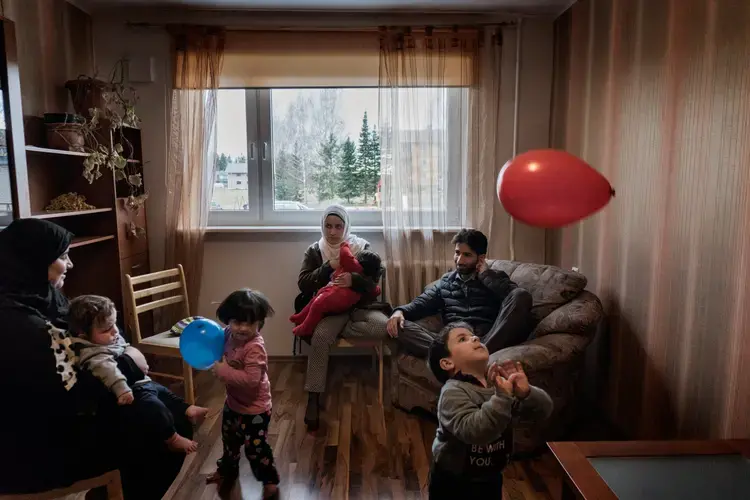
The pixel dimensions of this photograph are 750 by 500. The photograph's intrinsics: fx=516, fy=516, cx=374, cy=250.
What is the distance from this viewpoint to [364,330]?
279 cm

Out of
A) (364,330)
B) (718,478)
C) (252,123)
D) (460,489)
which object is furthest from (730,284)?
(252,123)

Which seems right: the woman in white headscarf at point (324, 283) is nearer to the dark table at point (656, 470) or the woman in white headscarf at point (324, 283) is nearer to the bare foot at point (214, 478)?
the bare foot at point (214, 478)

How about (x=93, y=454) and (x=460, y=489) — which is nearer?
(x=460, y=489)

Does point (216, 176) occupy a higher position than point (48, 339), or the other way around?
point (216, 176)

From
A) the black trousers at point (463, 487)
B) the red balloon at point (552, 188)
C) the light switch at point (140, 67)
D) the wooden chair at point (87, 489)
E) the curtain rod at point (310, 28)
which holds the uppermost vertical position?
the curtain rod at point (310, 28)

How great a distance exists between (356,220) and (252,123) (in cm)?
96

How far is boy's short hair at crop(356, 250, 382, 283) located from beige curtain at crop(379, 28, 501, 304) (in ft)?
1.41

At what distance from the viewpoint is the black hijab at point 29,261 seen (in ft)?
4.89

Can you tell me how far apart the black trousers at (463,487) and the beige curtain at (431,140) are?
6.59 feet

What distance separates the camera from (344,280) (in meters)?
2.89

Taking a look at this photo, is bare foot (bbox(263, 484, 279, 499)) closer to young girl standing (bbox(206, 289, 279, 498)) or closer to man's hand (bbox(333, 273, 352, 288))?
young girl standing (bbox(206, 289, 279, 498))

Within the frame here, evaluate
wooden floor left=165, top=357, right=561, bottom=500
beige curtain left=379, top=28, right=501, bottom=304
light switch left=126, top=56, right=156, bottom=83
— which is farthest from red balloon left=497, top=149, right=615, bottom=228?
light switch left=126, top=56, right=156, bottom=83

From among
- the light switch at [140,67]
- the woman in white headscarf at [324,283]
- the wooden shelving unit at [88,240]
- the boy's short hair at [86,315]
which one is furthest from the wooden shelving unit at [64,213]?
the woman in white headscarf at [324,283]

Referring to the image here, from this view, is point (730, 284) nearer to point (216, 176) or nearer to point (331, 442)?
point (331, 442)
